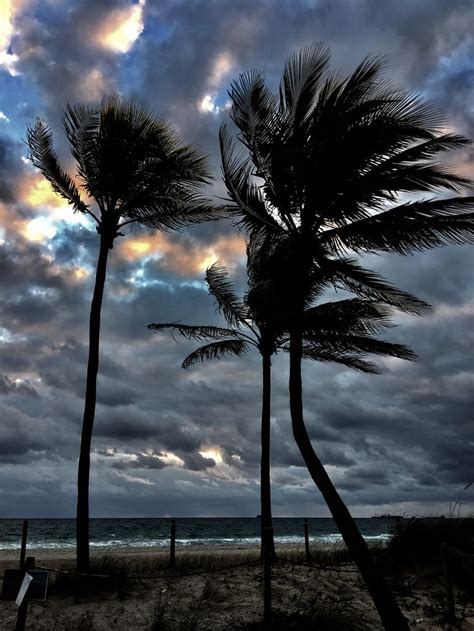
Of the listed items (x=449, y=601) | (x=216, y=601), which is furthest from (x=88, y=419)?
→ (x=449, y=601)

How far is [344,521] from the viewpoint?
833 cm

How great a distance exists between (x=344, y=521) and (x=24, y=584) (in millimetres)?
4523

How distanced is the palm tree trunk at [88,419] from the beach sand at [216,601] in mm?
560

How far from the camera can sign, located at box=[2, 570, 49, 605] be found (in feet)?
19.4

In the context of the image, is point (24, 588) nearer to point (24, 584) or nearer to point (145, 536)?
point (24, 584)

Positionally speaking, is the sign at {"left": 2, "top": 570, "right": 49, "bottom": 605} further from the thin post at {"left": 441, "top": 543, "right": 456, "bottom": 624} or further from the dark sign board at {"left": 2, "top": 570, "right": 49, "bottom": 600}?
the thin post at {"left": 441, "top": 543, "right": 456, "bottom": 624}

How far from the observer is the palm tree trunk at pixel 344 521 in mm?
7777

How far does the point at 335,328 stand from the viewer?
555 inches

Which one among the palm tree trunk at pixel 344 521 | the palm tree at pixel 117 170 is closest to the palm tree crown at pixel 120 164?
the palm tree at pixel 117 170

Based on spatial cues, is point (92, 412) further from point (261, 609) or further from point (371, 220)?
point (371, 220)

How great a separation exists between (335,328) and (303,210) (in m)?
4.82

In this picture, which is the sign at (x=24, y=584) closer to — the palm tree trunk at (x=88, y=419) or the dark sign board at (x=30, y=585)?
the dark sign board at (x=30, y=585)

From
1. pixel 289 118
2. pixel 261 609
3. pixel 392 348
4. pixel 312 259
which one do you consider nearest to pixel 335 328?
pixel 392 348

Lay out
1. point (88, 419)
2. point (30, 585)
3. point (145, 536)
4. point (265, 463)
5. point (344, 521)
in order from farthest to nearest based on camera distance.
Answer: point (145, 536) → point (265, 463) → point (88, 419) → point (344, 521) → point (30, 585)
